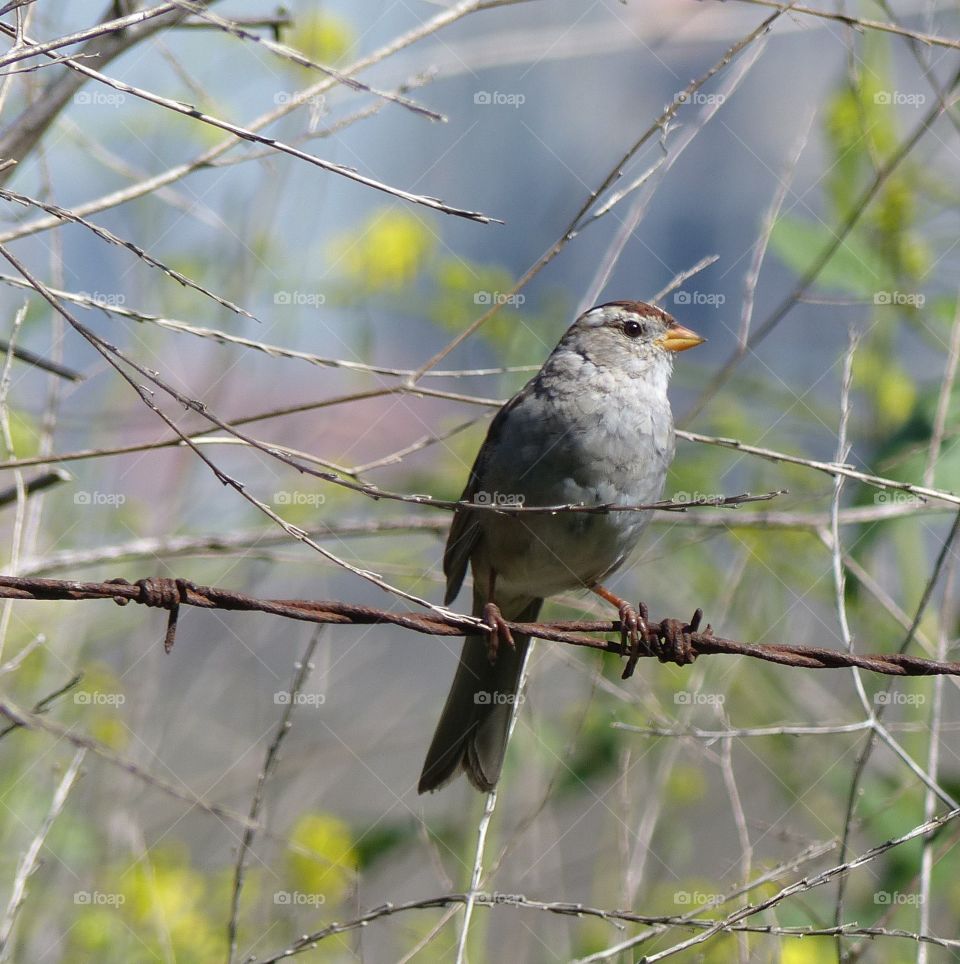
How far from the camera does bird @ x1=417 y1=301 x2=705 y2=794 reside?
3922 millimetres

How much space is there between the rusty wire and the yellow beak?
1.78 meters

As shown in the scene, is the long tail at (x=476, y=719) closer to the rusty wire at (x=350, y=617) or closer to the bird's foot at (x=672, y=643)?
the bird's foot at (x=672, y=643)

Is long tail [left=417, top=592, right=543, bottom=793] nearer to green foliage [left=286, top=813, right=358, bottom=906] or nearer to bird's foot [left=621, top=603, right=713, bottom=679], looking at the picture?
bird's foot [left=621, top=603, right=713, bottom=679]

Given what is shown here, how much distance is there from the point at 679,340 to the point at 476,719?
164 cm

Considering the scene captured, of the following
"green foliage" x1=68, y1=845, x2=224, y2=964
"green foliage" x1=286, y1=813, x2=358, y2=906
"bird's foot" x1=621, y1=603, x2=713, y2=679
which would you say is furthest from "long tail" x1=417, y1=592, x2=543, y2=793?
"green foliage" x1=68, y1=845, x2=224, y2=964

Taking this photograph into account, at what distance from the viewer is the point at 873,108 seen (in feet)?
16.3

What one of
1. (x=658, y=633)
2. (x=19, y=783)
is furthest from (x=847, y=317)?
(x=19, y=783)

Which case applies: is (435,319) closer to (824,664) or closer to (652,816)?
(652,816)

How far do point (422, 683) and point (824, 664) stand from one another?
180 inches

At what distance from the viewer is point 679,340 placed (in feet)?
14.7

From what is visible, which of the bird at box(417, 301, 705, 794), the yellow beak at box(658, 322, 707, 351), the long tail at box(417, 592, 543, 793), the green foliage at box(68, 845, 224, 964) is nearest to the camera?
the long tail at box(417, 592, 543, 793)

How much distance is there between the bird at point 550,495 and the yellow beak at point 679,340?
78 millimetres

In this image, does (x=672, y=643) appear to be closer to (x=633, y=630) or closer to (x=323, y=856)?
(x=633, y=630)

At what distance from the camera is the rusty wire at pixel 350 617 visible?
2.39 meters
